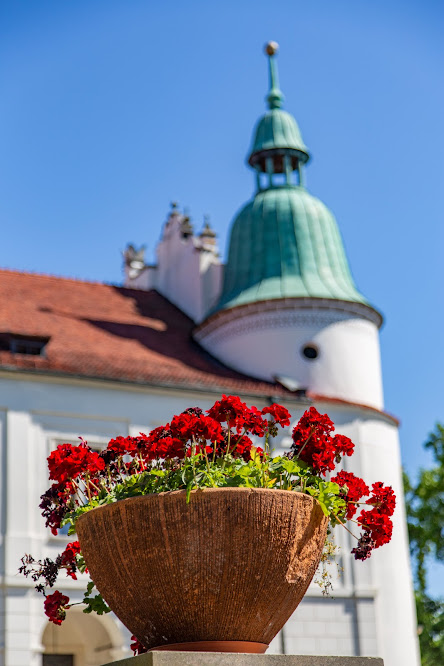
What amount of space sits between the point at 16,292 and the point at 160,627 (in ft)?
69.4

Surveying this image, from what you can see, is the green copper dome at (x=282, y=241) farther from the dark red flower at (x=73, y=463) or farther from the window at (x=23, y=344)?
the dark red flower at (x=73, y=463)

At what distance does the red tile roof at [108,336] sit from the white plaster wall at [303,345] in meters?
0.44

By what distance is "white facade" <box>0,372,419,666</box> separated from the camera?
2161cm

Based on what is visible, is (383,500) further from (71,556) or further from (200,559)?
(71,556)

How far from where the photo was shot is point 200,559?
704 centimetres

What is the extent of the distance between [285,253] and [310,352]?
2.85 metres

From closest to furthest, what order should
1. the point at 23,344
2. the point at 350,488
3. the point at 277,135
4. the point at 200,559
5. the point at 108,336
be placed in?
the point at 200,559, the point at 350,488, the point at 23,344, the point at 108,336, the point at 277,135

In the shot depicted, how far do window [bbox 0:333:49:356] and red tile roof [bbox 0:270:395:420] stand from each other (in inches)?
4.3

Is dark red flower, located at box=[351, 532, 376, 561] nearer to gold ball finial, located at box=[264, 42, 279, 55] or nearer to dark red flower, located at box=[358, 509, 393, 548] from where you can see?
dark red flower, located at box=[358, 509, 393, 548]

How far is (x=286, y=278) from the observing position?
28.1 meters

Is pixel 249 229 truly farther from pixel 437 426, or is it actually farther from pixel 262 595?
pixel 262 595

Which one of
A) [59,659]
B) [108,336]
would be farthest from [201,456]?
[108,336]

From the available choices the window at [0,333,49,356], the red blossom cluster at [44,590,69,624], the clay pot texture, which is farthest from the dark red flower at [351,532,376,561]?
the window at [0,333,49,356]

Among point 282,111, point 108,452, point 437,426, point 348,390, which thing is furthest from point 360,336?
point 108,452
